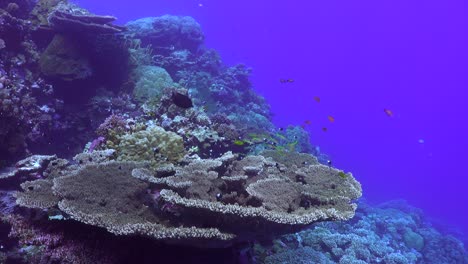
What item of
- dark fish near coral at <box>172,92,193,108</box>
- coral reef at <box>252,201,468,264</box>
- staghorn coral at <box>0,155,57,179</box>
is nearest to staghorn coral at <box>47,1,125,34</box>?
staghorn coral at <box>0,155,57,179</box>

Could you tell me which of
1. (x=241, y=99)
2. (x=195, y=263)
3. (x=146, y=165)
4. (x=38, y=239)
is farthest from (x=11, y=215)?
(x=241, y=99)

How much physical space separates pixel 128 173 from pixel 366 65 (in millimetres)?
142809

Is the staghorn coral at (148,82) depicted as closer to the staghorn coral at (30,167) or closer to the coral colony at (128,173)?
the coral colony at (128,173)

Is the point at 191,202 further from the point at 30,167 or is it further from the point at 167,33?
the point at 167,33

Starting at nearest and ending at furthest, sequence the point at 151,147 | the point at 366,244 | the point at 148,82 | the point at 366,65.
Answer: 1. the point at 151,147
2. the point at 366,244
3. the point at 148,82
4. the point at 366,65

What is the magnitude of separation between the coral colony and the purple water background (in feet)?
287

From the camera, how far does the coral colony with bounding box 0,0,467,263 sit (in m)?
4.19

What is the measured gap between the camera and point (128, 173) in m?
5.14

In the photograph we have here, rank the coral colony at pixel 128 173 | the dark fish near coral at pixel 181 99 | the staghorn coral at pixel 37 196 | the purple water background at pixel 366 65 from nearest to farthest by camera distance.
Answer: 1. the coral colony at pixel 128 173
2. the staghorn coral at pixel 37 196
3. the dark fish near coral at pixel 181 99
4. the purple water background at pixel 366 65

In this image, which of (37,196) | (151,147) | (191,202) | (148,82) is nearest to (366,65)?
(148,82)

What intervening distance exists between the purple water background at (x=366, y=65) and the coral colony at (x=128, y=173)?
87.4m

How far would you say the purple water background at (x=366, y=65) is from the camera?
106750 mm

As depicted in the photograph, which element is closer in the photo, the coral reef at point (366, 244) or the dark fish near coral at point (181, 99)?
the dark fish near coral at point (181, 99)

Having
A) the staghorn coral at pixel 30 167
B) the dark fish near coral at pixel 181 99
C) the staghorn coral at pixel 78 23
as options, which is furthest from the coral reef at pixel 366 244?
the staghorn coral at pixel 78 23
